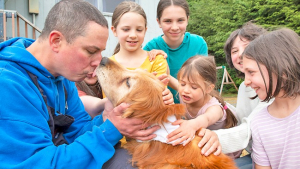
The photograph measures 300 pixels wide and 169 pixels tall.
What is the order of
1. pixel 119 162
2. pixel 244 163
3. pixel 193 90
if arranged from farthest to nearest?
pixel 193 90
pixel 244 163
pixel 119 162

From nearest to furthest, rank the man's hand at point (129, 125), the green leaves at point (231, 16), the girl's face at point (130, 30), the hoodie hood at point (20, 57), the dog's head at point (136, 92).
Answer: the hoodie hood at point (20, 57) < the man's hand at point (129, 125) < the dog's head at point (136, 92) < the girl's face at point (130, 30) < the green leaves at point (231, 16)

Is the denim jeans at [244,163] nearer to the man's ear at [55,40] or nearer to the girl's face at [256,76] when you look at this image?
the girl's face at [256,76]

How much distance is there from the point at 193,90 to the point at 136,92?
3.39 ft

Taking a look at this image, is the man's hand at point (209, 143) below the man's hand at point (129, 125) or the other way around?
below

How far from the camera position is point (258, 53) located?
92.4 inches

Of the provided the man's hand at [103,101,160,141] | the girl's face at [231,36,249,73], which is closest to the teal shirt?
the girl's face at [231,36,249,73]

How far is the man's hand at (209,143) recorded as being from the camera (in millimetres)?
2166

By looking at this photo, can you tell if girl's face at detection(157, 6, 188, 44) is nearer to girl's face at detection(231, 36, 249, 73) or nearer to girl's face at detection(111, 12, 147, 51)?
girl's face at detection(111, 12, 147, 51)

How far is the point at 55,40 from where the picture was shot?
1.98m

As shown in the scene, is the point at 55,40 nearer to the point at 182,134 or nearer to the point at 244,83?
the point at 182,134

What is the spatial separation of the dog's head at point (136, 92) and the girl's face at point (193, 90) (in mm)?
765

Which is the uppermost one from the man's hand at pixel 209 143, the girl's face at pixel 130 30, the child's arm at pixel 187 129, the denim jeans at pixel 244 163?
the girl's face at pixel 130 30

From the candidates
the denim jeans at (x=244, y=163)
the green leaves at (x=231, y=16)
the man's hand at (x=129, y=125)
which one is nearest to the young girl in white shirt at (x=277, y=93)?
the denim jeans at (x=244, y=163)

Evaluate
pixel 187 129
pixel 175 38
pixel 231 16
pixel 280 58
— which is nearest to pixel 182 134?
pixel 187 129
